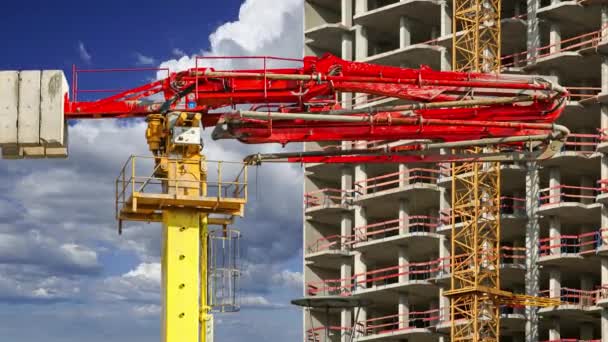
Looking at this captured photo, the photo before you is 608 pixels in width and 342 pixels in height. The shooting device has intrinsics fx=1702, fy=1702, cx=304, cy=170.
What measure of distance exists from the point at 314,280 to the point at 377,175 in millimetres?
10438

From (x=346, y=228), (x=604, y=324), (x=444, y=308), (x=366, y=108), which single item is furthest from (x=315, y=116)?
(x=346, y=228)

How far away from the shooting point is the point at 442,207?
129 metres

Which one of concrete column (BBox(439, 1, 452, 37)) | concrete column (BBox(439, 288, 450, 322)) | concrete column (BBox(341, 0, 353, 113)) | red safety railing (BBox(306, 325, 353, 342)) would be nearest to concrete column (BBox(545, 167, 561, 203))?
concrete column (BBox(439, 288, 450, 322))

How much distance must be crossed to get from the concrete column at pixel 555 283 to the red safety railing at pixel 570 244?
1.42 metres

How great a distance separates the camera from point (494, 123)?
207 ft

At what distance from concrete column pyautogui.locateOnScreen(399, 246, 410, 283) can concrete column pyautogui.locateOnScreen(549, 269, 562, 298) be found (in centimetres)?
1332

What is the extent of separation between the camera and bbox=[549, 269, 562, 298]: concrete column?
119m

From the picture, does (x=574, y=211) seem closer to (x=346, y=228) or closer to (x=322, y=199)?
(x=346, y=228)

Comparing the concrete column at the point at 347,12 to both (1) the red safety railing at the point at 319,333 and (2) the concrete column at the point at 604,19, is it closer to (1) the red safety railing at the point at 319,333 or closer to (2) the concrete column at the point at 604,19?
(1) the red safety railing at the point at 319,333

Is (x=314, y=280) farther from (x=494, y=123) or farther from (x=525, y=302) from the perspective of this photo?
(x=494, y=123)

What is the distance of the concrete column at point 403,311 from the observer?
13012 centimetres

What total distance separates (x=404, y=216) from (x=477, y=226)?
504 inches

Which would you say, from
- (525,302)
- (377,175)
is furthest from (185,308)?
(377,175)

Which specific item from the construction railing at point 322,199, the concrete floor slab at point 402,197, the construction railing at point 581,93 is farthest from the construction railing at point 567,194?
the construction railing at point 322,199
